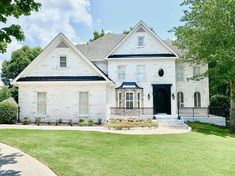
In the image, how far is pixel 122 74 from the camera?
111 ft

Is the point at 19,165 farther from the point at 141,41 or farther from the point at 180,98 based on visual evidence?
the point at 180,98

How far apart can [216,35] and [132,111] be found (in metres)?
10.5

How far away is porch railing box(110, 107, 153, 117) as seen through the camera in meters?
30.1

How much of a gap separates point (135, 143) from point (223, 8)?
56.3ft

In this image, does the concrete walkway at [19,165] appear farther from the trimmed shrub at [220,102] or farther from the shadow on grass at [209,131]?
the trimmed shrub at [220,102]

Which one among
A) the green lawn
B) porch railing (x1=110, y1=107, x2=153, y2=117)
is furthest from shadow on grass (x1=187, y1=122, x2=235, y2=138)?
the green lawn

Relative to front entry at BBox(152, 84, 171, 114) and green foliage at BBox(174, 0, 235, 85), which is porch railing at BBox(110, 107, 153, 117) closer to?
front entry at BBox(152, 84, 171, 114)

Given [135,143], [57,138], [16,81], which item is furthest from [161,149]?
[16,81]

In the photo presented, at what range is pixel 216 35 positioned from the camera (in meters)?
27.7

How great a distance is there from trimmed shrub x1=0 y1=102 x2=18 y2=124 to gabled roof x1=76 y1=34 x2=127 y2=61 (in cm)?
1139

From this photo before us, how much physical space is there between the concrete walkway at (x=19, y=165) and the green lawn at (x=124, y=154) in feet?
1.16

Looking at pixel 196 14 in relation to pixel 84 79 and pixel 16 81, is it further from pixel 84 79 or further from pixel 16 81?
pixel 16 81

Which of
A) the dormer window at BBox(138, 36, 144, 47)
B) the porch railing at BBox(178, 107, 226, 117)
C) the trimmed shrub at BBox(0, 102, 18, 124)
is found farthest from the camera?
the dormer window at BBox(138, 36, 144, 47)

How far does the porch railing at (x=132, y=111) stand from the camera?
30.1m
